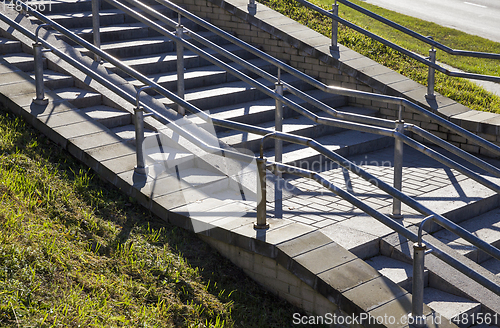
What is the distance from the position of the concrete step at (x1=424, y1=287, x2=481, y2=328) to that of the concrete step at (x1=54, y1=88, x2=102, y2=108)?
160 inches

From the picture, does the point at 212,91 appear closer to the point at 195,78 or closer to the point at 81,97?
the point at 195,78

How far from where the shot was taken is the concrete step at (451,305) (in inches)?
163

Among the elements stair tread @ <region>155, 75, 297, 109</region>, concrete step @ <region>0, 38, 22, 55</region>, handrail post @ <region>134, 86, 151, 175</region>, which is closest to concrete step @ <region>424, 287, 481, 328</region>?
handrail post @ <region>134, 86, 151, 175</region>

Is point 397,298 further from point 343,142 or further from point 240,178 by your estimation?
point 343,142

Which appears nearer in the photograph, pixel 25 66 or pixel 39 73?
pixel 39 73

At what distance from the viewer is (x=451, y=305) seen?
425 centimetres

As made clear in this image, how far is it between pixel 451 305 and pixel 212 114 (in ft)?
12.3

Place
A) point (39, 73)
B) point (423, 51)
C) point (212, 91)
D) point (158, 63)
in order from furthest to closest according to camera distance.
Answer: point (423, 51) → point (158, 63) → point (212, 91) → point (39, 73)

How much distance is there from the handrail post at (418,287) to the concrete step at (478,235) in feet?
4.64

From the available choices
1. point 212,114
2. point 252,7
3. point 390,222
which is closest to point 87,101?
point 212,114

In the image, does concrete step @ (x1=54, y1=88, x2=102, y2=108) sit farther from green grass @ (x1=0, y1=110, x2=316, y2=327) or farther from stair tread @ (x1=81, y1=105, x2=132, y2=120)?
green grass @ (x1=0, y1=110, x2=316, y2=327)

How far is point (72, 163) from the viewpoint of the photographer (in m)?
5.33

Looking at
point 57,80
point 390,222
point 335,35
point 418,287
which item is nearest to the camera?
point 418,287

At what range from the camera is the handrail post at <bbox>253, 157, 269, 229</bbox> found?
4.27 metres
